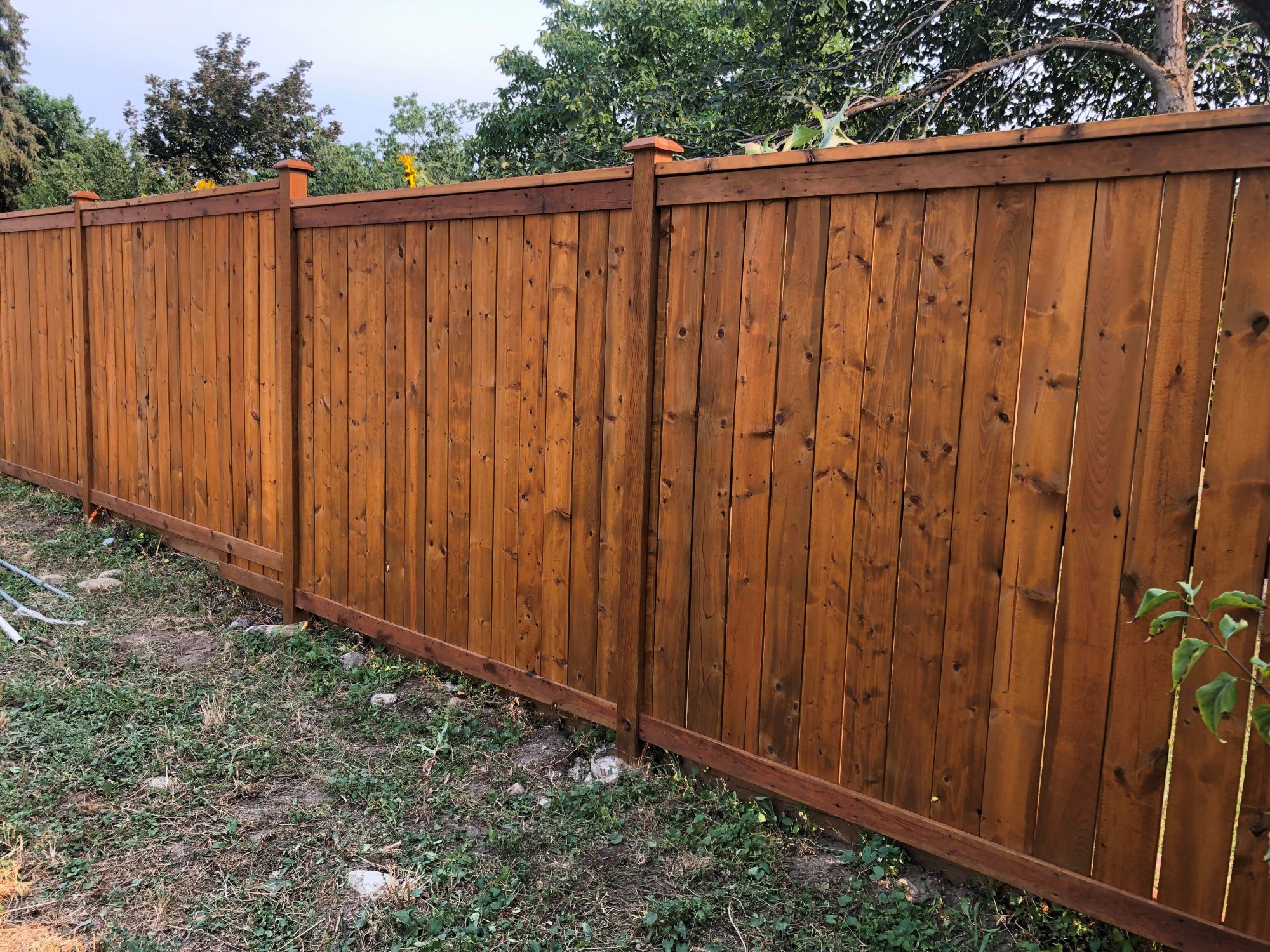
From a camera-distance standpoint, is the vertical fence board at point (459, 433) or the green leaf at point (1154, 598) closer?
the green leaf at point (1154, 598)

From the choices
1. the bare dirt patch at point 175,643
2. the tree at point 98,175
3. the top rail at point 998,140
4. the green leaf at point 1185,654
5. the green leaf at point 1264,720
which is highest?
the tree at point 98,175

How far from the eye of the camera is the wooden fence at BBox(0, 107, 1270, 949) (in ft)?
6.79

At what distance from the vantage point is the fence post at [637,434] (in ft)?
9.93

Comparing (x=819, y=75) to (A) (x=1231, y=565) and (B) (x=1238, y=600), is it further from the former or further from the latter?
(B) (x=1238, y=600)

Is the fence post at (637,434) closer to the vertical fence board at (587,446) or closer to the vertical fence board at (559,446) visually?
the vertical fence board at (587,446)

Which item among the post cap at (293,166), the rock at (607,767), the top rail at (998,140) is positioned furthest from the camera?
the post cap at (293,166)

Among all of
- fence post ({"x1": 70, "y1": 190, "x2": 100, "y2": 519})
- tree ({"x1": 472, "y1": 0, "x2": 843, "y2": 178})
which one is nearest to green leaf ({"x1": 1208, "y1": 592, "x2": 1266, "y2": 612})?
fence post ({"x1": 70, "y1": 190, "x2": 100, "y2": 519})

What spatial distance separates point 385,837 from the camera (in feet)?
9.52

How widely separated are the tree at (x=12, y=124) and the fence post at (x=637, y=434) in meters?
28.8

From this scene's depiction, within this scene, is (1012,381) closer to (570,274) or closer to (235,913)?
(570,274)

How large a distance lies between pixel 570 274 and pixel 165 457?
347 centimetres

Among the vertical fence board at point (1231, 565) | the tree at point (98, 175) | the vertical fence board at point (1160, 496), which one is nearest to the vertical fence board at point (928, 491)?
the vertical fence board at point (1160, 496)

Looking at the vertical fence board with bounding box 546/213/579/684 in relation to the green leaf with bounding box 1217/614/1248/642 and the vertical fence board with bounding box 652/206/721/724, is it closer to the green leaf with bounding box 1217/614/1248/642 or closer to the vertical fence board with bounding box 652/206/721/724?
the vertical fence board with bounding box 652/206/721/724

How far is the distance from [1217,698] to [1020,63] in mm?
Answer: 10375
